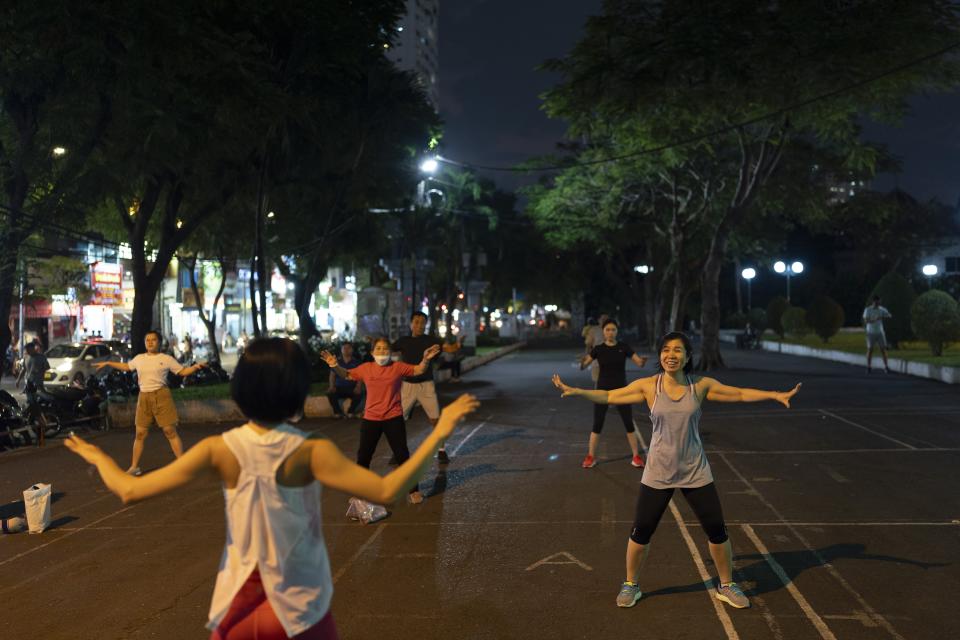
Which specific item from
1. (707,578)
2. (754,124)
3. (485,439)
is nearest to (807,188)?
(754,124)

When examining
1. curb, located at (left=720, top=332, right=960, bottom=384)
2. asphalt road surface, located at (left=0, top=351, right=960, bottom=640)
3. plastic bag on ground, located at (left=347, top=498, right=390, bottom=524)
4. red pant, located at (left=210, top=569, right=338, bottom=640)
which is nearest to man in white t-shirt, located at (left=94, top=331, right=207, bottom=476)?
asphalt road surface, located at (left=0, top=351, right=960, bottom=640)

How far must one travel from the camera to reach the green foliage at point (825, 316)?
136ft

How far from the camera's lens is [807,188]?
115 feet

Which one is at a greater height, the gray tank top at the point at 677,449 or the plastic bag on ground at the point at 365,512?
the gray tank top at the point at 677,449

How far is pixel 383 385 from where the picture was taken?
8.93 meters

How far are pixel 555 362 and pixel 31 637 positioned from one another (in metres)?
33.4

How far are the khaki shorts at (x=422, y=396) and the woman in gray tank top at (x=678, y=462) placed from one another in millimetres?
5285

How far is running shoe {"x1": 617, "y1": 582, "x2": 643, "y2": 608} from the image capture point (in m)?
5.75

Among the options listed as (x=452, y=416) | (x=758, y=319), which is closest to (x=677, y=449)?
(x=452, y=416)

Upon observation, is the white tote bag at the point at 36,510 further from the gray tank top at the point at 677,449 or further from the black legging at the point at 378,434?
the gray tank top at the point at 677,449

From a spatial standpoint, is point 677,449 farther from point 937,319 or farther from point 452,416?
point 937,319

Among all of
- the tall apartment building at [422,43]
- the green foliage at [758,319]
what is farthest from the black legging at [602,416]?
the tall apartment building at [422,43]

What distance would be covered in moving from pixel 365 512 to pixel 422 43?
137829 mm

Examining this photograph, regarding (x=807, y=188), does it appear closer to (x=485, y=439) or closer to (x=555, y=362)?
(x=555, y=362)
